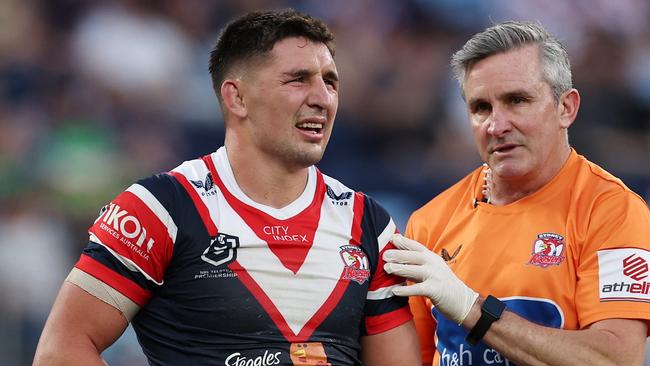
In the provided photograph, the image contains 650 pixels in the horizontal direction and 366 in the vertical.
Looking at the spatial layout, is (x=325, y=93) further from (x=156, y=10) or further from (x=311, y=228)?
(x=156, y=10)

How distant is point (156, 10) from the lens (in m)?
11.4

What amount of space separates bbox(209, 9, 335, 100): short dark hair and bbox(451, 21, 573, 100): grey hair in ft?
2.33

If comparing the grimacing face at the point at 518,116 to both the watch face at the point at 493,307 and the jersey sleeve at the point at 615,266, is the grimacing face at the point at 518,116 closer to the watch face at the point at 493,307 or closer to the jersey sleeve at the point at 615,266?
the jersey sleeve at the point at 615,266

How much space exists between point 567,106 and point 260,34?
4.85 ft

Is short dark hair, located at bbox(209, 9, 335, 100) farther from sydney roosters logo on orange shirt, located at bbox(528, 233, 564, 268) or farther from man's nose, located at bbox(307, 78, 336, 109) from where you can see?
sydney roosters logo on orange shirt, located at bbox(528, 233, 564, 268)

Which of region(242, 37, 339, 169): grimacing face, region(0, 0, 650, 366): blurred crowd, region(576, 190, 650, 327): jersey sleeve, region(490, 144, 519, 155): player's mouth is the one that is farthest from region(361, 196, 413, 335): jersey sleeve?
region(0, 0, 650, 366): blurred crowd

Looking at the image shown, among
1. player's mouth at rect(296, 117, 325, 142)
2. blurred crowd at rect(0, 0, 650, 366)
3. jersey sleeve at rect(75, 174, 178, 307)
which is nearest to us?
jersey sleeve at rect(75, 174, 178, 307)

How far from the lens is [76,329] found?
4.57 metres

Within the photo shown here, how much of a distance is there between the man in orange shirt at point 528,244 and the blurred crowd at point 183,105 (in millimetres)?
3336

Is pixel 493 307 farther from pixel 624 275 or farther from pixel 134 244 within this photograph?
pixel 134 244

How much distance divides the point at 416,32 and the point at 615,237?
712 centimetres

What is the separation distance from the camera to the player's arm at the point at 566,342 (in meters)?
4.96

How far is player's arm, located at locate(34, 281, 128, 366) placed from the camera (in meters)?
4.54

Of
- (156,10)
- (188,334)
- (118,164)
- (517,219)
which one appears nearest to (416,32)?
(156,10)
